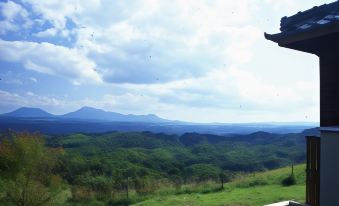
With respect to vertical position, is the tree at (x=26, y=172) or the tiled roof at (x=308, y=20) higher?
the tiled roof at (x=308, y=20)

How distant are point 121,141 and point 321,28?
112 m

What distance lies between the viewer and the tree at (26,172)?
17.1m

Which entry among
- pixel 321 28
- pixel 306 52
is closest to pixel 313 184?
pixel 306 52

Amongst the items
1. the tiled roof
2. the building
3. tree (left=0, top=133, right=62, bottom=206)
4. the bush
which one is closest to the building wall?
the building

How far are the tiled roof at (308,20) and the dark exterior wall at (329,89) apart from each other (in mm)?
587

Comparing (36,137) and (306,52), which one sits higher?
(306,52)

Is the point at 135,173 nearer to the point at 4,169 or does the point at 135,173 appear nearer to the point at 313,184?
the point at 4,169

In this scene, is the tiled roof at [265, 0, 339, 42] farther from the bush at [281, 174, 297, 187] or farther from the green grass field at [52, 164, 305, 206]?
the bush at [281, 174, 297, 187]

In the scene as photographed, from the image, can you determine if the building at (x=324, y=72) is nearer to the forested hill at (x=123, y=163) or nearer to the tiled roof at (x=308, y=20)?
the tiled roof at (x=308, y=20)

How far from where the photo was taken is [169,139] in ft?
417

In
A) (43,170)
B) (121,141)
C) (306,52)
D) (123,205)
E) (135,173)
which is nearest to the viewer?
(306,52)

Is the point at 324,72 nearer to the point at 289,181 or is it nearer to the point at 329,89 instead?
the point at 329,89

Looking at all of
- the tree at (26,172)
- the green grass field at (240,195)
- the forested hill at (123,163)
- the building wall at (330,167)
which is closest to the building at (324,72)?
the building wall at (330,167)

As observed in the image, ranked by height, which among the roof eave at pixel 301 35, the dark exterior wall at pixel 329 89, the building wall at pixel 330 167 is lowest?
the building wall at pixel 330 167
